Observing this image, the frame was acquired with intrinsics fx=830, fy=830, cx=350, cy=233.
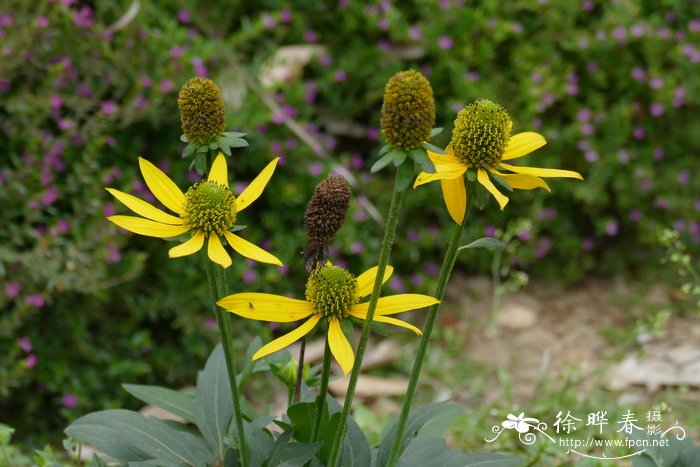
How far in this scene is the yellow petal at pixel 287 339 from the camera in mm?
1252

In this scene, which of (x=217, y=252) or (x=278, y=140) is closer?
(x=217, y=252)

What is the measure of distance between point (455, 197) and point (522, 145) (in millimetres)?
154

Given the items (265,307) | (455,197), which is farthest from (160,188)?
(455,197)

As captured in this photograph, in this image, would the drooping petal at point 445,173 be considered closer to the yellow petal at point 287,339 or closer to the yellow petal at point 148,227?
the yellow petal at point 287,339

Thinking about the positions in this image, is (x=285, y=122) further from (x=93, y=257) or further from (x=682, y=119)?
(x=682, y=119)

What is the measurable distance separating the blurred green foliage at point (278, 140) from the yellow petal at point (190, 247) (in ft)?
4.85

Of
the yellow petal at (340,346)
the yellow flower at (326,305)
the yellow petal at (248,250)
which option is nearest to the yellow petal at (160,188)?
the yellow petal at (248,250)

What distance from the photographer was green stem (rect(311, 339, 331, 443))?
4.40ft

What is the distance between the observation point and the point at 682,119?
4.12 metres

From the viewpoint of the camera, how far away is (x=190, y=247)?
1.28 meters

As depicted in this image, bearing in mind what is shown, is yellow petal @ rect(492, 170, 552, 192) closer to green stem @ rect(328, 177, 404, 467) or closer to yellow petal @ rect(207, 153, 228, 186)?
green stem @ rect(328, 177, 404, 467)

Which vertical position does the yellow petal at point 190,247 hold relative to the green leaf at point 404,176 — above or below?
below

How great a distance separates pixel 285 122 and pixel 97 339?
114 cm

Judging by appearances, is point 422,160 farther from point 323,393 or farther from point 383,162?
point 323,393
